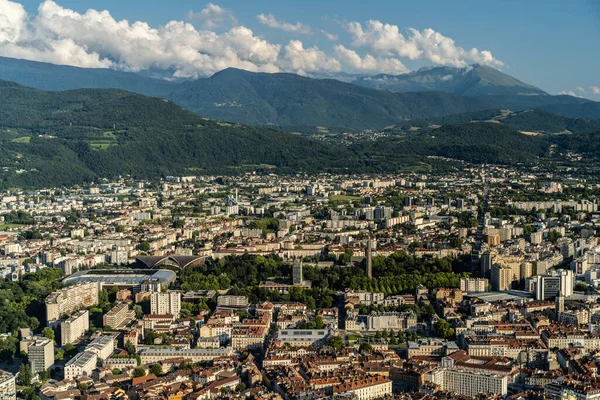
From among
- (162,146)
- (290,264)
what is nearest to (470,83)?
(162,146)

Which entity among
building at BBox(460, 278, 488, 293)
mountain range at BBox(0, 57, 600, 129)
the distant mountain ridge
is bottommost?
building at BBox(460, 278, 488, 293)

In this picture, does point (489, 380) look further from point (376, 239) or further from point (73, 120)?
point (73, 120)

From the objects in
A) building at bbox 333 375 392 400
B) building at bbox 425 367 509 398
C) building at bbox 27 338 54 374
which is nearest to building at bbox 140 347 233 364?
building at bbox 27 338 54 374

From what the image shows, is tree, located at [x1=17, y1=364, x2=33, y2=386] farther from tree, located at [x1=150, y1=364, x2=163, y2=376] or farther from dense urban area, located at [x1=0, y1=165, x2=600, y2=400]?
tree, located at [x1=150, y1=364, x2=163, y2=376]

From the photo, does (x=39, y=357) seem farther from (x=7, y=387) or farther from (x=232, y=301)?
(x=232, y=301)

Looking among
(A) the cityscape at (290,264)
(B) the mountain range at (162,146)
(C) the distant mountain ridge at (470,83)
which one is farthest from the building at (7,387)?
(C) the distant mountain ridge at (470,83)

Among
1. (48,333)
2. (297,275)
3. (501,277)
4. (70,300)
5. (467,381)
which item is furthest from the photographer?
(297,275)
